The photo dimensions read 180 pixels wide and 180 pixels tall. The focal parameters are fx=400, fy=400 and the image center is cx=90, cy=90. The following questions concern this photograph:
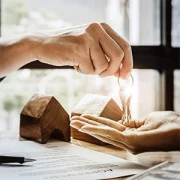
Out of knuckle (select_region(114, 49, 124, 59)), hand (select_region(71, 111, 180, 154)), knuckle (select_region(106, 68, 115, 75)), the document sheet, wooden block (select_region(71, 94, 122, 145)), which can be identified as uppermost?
knuckle (select_region(114, 49, 124, 59))

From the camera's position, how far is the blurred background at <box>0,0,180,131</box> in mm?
2025

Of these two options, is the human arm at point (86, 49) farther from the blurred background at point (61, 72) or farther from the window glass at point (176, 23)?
the window glass at point (176, 23)

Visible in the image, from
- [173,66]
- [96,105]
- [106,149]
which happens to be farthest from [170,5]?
[106,149]

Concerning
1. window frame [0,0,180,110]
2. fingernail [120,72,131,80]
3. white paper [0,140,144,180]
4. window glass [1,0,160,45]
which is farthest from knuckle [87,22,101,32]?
window glass [1,0,160,45]

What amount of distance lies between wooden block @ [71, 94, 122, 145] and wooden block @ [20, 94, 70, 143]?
44 mm

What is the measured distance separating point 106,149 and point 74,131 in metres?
0.16

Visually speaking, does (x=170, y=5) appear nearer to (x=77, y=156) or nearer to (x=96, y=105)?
(x=96, y=105)

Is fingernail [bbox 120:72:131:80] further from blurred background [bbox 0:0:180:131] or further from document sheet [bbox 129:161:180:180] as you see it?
blurred background [bbox 0:0:180:131]

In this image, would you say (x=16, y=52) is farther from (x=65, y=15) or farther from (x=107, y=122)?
(x=65, y=15)

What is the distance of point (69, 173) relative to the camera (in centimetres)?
62

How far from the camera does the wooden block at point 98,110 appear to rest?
95 centimetres

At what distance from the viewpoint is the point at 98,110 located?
96 cm

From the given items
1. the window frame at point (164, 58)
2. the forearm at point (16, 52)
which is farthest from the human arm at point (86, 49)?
the window frame at point (164, 58)

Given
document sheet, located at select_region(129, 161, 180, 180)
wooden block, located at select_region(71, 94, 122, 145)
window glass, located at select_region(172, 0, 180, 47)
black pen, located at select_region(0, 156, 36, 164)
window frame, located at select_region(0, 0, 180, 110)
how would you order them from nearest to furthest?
document sheet, located at select_region(129, 161, 180, 180) → black pen, located at select_region(0, 156, 36, 164) → wooden block, located at select_region(71, 94, 122, 145) → window frame, located at select_region(0, 0, 180, 110) → window glass, located at select_region(172, 0, 180, 47)
